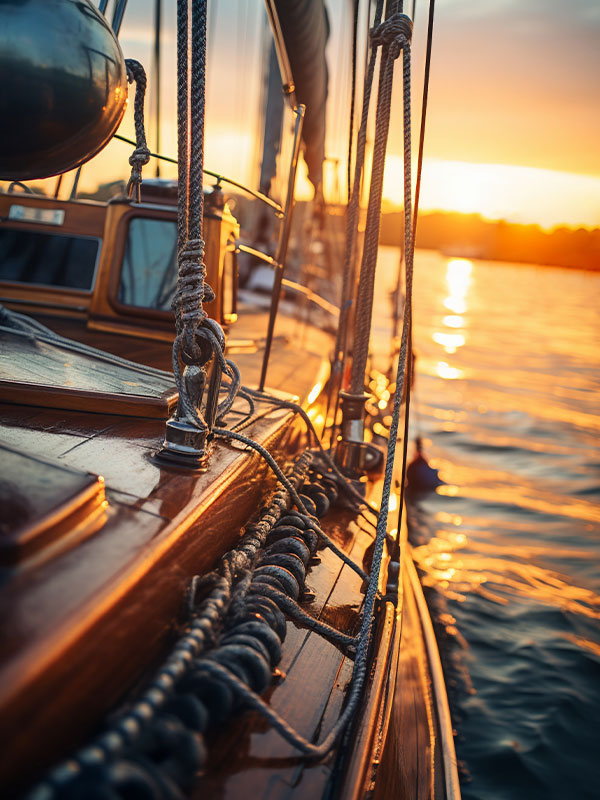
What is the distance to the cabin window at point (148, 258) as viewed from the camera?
344 centimetres

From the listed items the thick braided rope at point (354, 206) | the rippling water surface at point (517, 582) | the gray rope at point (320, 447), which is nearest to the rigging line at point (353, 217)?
the thick braided rope at point (354, 206)

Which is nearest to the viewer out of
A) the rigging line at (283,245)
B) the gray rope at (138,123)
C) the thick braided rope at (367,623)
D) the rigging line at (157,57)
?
the thick braided rope at (367,623)

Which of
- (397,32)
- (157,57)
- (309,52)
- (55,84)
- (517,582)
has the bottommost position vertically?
(517,582)

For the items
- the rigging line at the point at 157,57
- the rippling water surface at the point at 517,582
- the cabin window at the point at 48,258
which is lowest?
the rippling water surface at the point at 517,582

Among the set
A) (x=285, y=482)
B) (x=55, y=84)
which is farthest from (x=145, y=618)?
(x=55, y=84)

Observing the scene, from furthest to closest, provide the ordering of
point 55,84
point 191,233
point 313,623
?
point 313,623 < point 191,233 < point 55,84

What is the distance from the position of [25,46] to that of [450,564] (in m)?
5.67

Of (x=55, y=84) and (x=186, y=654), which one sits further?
(x=55, y=84)

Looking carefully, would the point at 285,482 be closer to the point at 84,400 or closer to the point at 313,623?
the point at 313,623

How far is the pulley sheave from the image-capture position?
1480 millimetres

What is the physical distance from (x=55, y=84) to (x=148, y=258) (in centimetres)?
193

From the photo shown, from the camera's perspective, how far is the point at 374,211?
2768 millimetres

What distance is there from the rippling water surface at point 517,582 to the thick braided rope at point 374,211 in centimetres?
233

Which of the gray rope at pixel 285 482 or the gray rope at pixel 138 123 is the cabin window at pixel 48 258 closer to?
the gray rope at pixel 138 123
